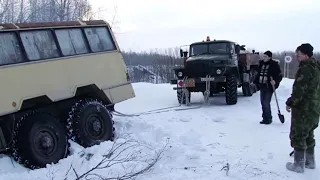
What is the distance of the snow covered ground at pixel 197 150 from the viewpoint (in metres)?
5.65

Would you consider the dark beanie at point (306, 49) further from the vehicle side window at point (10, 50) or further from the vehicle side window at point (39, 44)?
the vehicle side window at point (10, 50)

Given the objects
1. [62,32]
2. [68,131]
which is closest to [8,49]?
[62,32]

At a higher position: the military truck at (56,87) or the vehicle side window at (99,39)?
the vehicle side window at (99,39)

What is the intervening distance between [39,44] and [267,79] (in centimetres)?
536

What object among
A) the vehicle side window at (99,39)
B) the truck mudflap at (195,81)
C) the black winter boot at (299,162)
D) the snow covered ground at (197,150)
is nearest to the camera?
the snow covered ground at (197,150)

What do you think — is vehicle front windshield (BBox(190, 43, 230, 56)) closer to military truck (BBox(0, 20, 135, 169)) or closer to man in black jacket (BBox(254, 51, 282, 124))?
man in black jacket (BBox(254, 51, 282, 124))

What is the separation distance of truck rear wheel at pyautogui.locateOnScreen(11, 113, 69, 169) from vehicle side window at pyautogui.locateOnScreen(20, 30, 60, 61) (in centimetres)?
101

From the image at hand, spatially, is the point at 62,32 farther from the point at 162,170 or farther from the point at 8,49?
the point at 162,170

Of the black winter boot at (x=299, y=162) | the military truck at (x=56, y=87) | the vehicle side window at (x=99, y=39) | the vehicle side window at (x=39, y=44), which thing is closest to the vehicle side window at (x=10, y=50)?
the military truck at (x=56, y=87)

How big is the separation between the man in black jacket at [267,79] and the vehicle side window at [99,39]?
367cm

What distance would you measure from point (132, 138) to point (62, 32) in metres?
2.37

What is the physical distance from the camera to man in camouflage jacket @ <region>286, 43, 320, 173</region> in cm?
573

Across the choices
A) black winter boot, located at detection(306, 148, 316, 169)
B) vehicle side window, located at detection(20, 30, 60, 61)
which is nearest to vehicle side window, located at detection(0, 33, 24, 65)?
vehicle side window, located at detection(20, 30, 60, 61)

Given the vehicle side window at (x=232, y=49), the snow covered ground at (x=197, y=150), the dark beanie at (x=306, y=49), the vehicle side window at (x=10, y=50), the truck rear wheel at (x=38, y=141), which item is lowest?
the snow covered ground at (x=197, y=150)
